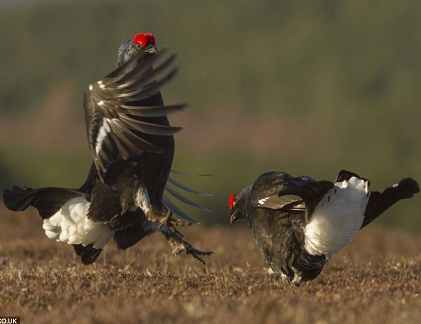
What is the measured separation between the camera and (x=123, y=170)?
952 centimetres

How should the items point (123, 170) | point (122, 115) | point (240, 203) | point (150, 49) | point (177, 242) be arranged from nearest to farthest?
point (122, 115) < point (123, 170) < point (177, 242) < point (150, 49) < point (240, 203)

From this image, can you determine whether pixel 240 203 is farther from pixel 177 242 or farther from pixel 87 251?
pixel 87 251

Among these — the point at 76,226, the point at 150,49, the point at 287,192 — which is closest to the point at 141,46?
the point at 150,49

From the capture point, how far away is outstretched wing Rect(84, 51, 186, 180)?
8.71 metres

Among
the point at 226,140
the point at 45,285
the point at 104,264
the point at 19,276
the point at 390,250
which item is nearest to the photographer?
the point at 45,285

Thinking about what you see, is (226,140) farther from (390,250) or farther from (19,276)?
(19,276)

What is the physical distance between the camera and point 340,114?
75.1 meters

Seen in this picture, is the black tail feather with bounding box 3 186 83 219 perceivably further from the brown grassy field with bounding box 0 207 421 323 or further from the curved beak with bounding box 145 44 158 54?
the curved beak with bounding box 145 44 158 54

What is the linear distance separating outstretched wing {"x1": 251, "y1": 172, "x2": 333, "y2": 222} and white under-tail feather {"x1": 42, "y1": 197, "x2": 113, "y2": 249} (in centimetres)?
184

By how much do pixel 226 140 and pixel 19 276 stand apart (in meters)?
62.6

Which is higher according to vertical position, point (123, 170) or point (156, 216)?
point (123, 170)

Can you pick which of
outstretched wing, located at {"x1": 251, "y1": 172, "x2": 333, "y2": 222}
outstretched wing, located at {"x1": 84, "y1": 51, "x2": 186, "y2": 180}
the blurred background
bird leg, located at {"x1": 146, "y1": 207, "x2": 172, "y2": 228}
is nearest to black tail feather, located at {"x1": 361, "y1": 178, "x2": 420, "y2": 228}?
outstretched wing, located at {"x1": 251, "y1": 172, "x2": 333, "y2": 222}

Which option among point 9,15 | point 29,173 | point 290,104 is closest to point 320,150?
point 290,104

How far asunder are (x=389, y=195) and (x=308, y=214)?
35.7 inches
